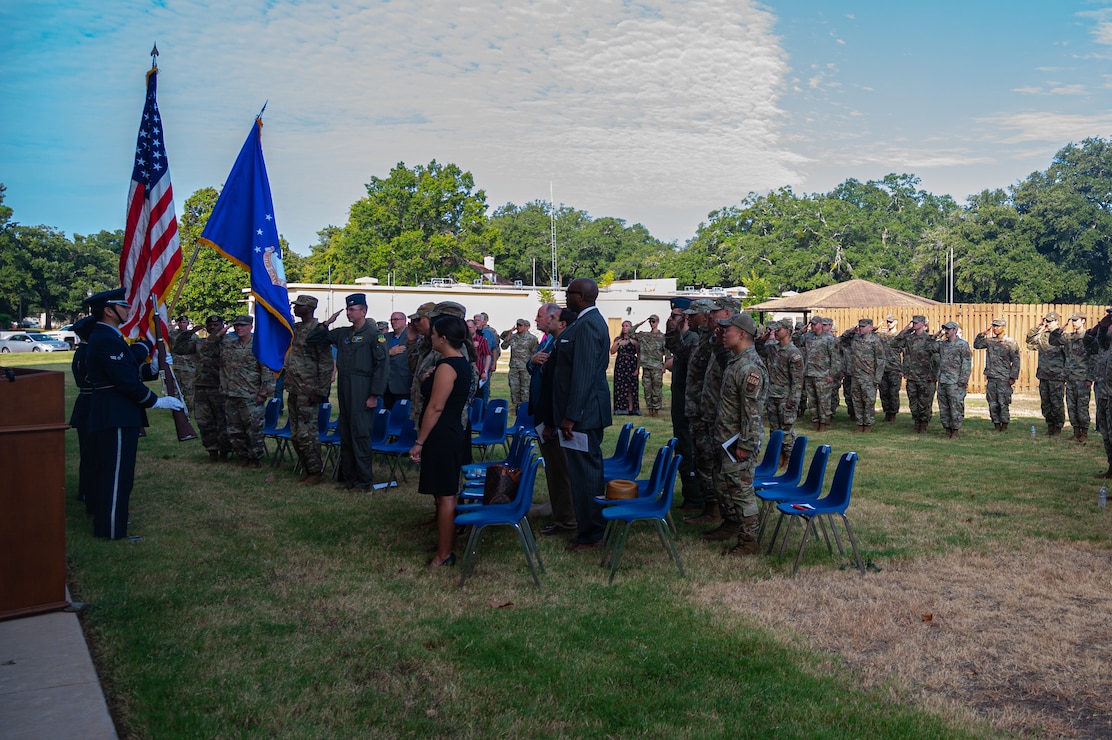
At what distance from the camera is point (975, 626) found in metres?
5.42

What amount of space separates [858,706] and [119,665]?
13.0 ft

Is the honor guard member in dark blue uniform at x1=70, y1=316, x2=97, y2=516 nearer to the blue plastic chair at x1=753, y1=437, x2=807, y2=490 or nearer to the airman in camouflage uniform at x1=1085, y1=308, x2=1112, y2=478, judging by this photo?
the blue plastic chair at x1=753, y1=437, x2=807, y2=490

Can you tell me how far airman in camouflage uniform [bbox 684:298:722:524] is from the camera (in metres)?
8.14

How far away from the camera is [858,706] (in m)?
4.22

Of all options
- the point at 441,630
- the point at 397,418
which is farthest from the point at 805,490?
the point at 397,418

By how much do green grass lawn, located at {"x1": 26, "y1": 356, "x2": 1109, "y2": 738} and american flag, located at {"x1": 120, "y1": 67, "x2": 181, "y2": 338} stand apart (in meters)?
2.14

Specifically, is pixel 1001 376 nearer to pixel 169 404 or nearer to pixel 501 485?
pixel 501 485

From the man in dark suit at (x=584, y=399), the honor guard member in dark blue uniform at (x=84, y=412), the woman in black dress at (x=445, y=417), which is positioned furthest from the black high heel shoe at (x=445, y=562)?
the honor guard member in dark blue uniform at (x=84, y=412)

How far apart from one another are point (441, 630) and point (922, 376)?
1272 cm

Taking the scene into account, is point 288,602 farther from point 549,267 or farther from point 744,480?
point 549,267

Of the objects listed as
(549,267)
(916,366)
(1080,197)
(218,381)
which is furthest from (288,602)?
(549,267)

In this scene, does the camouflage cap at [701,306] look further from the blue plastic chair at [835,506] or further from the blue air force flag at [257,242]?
the blue air force flag at [257,242]

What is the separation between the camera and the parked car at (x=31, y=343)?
46.0 metres

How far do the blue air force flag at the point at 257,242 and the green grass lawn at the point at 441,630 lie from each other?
1.81 meters
